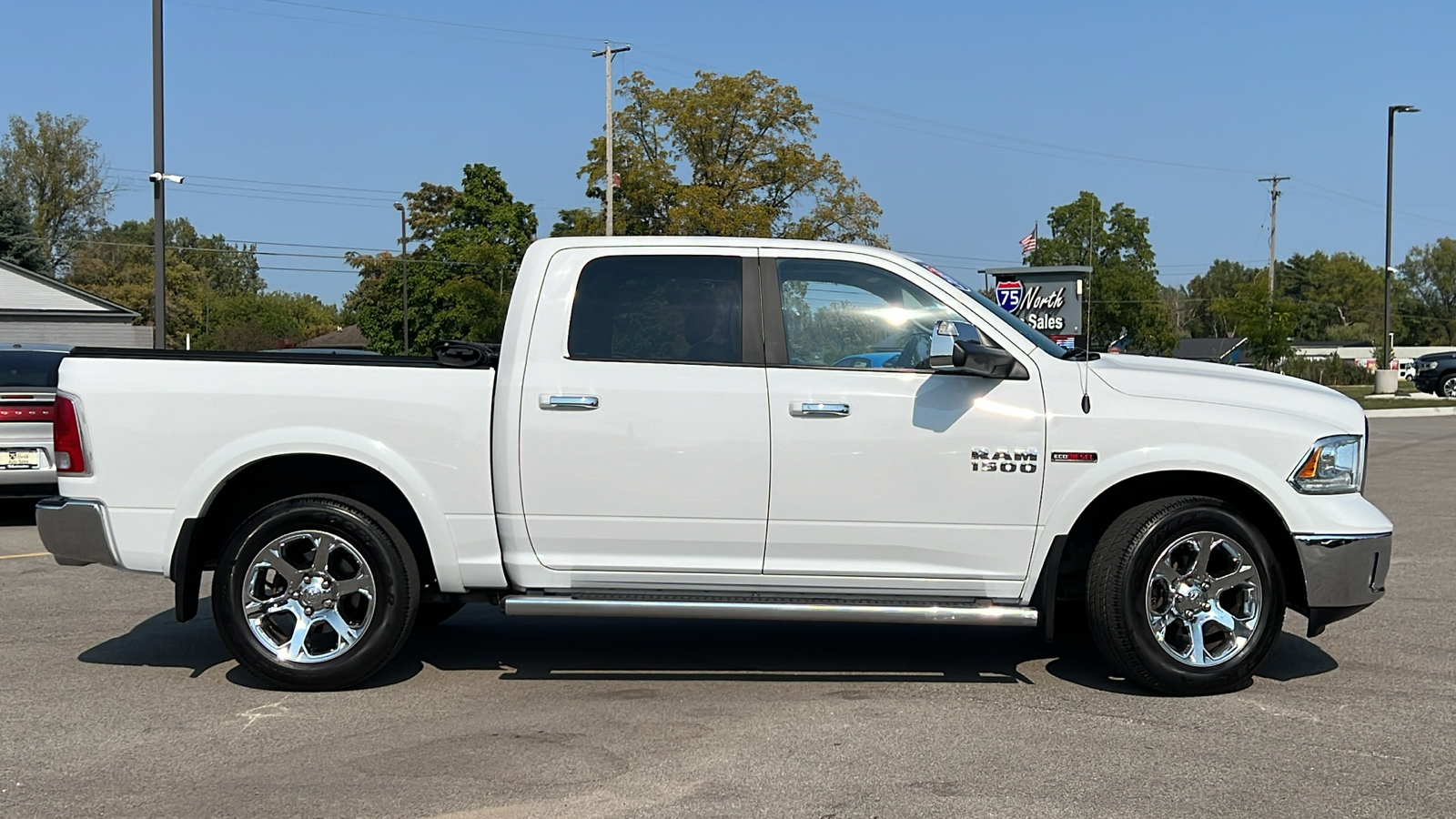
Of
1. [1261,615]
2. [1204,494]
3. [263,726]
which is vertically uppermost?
[1204,494]

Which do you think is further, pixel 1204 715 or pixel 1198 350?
pixel 1198 350

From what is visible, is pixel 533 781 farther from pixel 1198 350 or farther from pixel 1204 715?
pixel 1198 350

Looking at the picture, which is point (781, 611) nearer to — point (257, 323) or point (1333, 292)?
point (257, 323)

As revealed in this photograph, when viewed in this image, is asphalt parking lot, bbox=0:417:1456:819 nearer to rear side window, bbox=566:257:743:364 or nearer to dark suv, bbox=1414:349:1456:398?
rear side window, bbox=566:257:743:364

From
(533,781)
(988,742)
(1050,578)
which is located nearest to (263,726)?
(533,781)

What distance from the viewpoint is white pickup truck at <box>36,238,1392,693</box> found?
18.0 feet

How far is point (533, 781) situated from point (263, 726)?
4.59 ft

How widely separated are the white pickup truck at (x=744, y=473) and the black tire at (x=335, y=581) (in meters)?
0.01

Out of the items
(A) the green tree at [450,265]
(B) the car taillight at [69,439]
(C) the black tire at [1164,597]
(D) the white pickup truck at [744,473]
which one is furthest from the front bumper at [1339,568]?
(A) the green tree at [450,265]

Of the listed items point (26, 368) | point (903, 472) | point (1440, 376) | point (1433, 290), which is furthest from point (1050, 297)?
point (1433, 290)

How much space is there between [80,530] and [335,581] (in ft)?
3.73

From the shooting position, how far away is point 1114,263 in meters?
85.8

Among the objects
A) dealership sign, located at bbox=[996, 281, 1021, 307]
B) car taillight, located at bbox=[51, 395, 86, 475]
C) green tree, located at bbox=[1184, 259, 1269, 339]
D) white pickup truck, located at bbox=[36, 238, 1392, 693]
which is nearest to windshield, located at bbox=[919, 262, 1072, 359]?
white pickup truck, located at bbox=[36, 238, 1392, 693]

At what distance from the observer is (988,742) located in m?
4.92
